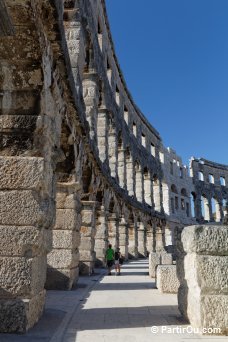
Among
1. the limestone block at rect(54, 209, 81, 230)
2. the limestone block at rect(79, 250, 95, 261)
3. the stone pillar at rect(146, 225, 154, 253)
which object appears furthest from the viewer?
the stone pillar at rect(146, 225, 154, 253)

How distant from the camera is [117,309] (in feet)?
19.0

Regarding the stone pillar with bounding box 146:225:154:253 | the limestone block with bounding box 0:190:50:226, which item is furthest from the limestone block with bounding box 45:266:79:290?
the stone pillar with bounding box 146:225:154:253

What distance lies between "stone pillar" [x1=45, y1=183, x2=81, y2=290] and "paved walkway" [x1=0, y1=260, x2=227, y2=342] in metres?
0.41

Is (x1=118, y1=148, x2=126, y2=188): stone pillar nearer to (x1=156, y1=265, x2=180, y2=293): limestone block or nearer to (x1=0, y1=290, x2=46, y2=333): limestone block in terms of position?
(x1=156, y1=265, x2=180, y2=293): limestone block

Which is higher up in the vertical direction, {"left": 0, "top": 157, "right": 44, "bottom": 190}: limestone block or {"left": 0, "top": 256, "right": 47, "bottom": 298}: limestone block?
{"left": 0, "top": 157, "right": 44, "bottom": 190}: limestone block

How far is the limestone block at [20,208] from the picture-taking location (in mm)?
4461

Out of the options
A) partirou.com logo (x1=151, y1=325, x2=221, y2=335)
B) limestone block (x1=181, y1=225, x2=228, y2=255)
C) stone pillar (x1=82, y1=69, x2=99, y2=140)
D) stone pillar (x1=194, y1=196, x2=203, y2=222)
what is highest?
stone pillar (x1=82, y1=69, x2=99, y2=140)

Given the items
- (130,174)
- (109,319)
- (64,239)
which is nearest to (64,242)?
(64,239)

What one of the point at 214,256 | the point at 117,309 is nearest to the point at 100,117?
the point at 117,309

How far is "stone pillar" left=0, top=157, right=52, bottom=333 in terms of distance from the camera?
4.20 metres

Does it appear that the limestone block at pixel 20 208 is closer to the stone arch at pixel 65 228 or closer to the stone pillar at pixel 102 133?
the stone arch at pixel 65 228

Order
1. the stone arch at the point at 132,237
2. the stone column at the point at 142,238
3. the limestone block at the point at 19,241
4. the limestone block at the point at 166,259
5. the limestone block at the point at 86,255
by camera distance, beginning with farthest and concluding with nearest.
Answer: the stone column at the point at 142,238 → the stone arch at the point at 132,237 → the limestone block at the point at 86,255 → the limestone block at the point at 166,259 → the limestone block at the point at 19,241

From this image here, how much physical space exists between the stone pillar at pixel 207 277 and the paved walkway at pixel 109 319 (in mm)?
216

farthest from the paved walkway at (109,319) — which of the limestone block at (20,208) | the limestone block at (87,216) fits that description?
→ the limestone block at (87,216)
